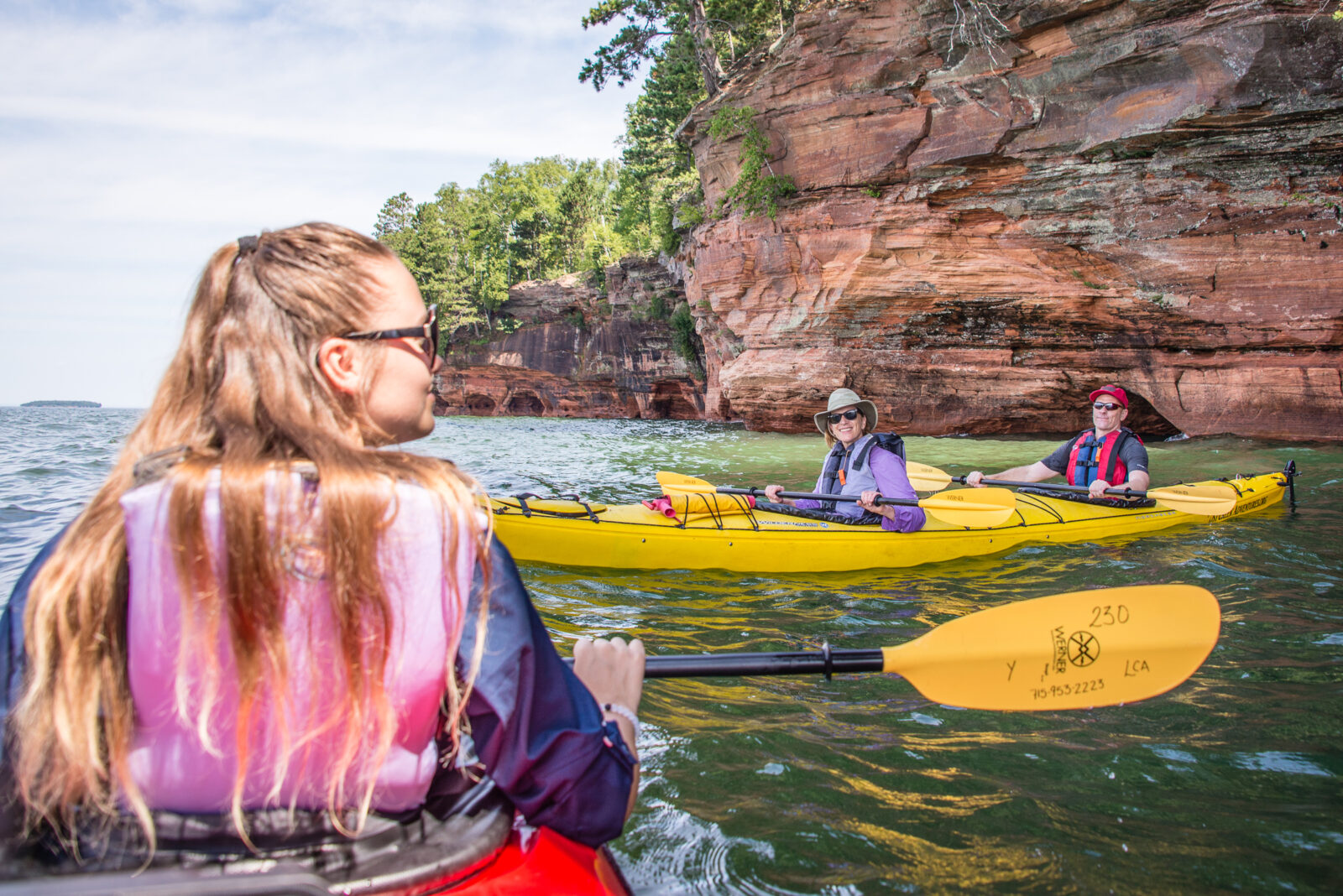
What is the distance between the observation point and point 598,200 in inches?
1970

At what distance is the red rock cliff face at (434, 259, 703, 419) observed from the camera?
3177 centimetres

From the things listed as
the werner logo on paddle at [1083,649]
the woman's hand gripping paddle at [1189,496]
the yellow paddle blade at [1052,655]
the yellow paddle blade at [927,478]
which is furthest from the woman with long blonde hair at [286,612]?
the yellow paddle blade at [927,478]

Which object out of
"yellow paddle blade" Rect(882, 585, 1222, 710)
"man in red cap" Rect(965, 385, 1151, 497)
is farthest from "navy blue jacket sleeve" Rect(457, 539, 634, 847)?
"man in red cap" Rect(965, 385, 1151, 497)

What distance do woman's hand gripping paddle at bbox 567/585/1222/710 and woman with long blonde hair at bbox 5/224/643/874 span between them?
108 cm

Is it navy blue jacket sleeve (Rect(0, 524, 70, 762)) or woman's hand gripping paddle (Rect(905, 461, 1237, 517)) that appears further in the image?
woman's hand gripping paddle (Rect(905, 461, 1237, 517))

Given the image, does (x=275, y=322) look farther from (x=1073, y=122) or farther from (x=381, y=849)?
(x=1073, y=122)

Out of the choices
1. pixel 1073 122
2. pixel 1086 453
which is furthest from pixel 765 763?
pixel 1073 122

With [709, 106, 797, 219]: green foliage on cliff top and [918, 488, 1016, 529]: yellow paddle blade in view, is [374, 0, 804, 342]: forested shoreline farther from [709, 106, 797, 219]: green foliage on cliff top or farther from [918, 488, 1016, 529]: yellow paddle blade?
[918, 488, 1016, 529]: yellow paddle blade

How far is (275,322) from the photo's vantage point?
39.1 inches

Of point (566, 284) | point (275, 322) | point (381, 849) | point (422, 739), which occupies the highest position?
point (566, 284)

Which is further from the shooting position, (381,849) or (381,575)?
(381,849)

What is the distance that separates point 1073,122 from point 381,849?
14.7 metres

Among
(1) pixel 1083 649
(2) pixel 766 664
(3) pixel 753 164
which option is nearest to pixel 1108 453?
(1) pixel 1083 649

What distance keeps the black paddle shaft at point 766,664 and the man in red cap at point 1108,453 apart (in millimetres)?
4635
